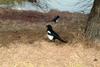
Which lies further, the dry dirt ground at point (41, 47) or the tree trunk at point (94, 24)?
the tree trunk at point (94, 24)

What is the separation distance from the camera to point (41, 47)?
9.16 metres

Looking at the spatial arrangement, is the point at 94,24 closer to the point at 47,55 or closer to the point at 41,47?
the point at 41,47

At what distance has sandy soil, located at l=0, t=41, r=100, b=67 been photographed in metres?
8.35

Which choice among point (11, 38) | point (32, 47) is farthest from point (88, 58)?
point (11, 38)

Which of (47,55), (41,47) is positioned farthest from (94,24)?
(47,55)

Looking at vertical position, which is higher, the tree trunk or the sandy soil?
the tree trunk

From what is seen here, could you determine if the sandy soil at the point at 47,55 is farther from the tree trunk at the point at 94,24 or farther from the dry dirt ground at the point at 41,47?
the tree trunk at the point at 94,24

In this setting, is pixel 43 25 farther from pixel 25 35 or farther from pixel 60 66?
pixel 60 66

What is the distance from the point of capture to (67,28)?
1049cm

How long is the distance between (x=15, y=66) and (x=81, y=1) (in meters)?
6.03

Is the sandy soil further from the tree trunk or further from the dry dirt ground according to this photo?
the tree trunk

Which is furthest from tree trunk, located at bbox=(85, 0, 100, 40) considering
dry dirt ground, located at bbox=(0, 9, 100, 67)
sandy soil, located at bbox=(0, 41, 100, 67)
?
sandy soil, located at bbox=(0, 41, 100, 67)

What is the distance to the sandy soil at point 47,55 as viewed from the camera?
27.4 feet

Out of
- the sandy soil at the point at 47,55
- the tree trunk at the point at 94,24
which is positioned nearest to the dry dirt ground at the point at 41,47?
the sandy soil at the point at 47,55
